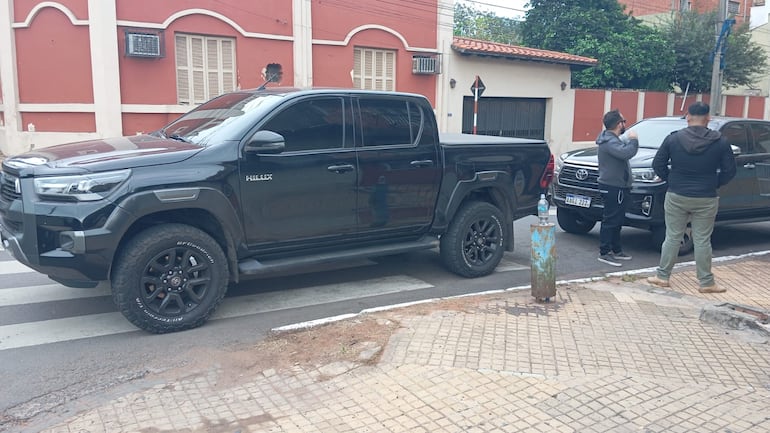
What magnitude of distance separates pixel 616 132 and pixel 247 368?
216 inches

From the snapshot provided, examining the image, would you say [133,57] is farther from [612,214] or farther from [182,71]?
[612,214]

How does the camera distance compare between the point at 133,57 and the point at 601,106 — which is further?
the point at 601,106

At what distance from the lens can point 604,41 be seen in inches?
1062

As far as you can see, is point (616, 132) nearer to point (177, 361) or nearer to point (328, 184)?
point (328, 184)

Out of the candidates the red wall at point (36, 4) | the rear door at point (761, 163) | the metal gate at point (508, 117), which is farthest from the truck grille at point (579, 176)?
the metal gate at point (508, 117)

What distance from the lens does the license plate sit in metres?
8.76

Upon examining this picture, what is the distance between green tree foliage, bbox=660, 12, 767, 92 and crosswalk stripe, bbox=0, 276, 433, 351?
26317 millimetres

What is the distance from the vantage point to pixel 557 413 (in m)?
3.80

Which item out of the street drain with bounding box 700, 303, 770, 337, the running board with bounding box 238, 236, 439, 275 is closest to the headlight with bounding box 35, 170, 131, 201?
the running board with bounding box 238, 236, 439, 275

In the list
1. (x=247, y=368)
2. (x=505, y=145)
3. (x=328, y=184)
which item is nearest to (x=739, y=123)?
(x=505, y=145)

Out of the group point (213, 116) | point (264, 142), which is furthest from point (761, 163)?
point (213, 116)

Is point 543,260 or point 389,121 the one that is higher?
point 389,121

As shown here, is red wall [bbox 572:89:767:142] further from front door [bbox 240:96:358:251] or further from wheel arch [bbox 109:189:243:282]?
wheel arch [bbox 109:189:243:282]

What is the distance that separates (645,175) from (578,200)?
3.17 feet
